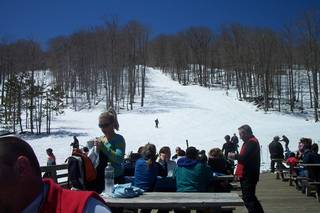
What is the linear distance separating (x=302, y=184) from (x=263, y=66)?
57.9m

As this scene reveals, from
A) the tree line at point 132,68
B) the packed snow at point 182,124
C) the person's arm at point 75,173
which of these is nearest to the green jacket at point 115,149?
the person's arm at point 75,173

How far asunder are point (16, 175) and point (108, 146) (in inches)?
156

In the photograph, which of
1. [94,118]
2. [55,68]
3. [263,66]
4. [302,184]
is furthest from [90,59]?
[302,184]

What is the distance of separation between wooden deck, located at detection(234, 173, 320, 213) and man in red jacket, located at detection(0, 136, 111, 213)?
29.4ft

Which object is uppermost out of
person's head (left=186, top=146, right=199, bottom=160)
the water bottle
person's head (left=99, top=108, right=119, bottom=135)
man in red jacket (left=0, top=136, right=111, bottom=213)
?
person's head (left=99, top=108, right=119, bottom=135)

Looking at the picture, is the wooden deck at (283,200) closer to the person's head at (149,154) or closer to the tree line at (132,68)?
the person's head at (149,154)

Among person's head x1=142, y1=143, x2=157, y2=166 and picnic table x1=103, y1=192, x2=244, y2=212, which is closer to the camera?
picnic table x1=103, y1=192, x2=244, y2=212

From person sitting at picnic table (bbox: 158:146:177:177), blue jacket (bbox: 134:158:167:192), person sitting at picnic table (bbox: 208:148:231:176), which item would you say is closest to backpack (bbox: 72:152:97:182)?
blue jacket (bbox: 134:158:167:192)

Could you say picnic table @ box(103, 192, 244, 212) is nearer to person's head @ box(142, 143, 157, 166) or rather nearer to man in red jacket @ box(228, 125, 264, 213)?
person's head @ box(142, 143, 157, 166)

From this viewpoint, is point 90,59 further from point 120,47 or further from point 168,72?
point 168,72

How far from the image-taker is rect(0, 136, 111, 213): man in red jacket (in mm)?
1704

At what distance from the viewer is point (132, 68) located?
233ft

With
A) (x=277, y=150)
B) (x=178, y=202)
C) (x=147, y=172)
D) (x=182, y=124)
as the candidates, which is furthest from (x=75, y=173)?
(x=182, y=124)

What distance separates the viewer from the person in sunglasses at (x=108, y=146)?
5598 millimetres
